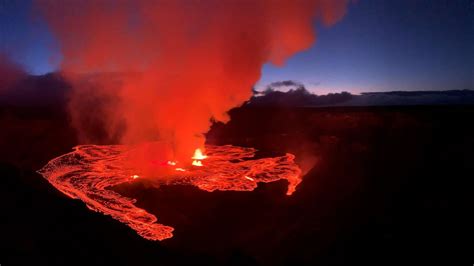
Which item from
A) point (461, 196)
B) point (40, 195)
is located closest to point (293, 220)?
point (461, 196)

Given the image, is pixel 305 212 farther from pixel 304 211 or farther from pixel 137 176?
pixel 137 176

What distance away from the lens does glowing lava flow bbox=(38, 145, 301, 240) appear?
17.7m

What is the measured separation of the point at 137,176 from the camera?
2222 cm

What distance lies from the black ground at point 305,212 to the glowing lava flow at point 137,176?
801 mm

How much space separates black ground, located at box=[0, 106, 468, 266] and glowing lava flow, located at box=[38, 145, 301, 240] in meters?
0.80

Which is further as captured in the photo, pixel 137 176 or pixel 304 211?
pixel 137 176

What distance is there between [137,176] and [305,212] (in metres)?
9.99

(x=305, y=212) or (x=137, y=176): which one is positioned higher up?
(x=137, y=176)

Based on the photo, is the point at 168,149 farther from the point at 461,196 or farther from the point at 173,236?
the point at 461,196

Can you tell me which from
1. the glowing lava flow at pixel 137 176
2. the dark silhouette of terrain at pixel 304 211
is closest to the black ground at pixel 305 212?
the dark silhouette of terrain at pixel 304 211

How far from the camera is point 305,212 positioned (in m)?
19.1

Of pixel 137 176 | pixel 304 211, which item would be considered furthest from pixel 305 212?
pixel 137 176

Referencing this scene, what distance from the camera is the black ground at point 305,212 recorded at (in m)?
11.1

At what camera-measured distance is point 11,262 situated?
8.62 metres
